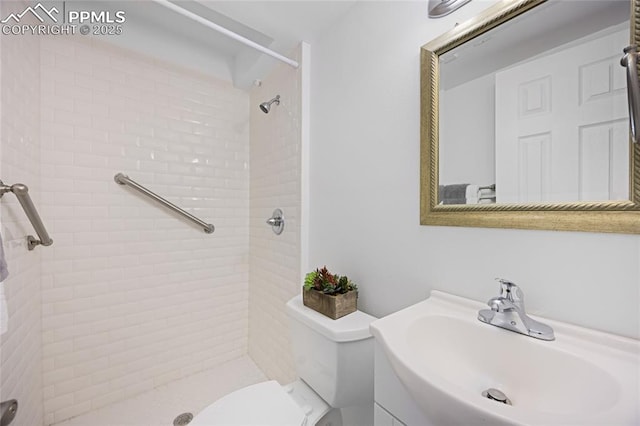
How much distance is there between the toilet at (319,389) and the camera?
92 cm

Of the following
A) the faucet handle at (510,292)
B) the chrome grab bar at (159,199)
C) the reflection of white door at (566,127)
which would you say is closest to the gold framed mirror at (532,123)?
the reflection of white door at (566,127)

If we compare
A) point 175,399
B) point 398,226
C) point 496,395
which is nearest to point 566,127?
point 398,226

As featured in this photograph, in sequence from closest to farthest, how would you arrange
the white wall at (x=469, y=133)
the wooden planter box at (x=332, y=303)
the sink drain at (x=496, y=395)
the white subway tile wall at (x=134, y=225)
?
the sink drain at (x=496, y=395) < the white wall at (x=469, y=133) < the wooden planter box at (x=332, y=303) < the white subway tile wall at (x=134, y=225)

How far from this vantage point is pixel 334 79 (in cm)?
135

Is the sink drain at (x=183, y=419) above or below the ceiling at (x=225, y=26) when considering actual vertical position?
below

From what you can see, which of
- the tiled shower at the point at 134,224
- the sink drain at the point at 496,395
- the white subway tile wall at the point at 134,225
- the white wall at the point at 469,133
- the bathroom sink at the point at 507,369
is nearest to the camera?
the bathroom sink at the point at 507,369

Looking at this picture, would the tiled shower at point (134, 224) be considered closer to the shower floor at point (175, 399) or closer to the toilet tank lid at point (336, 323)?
the shower floor at point (175, 399)

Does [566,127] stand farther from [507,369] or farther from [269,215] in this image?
[269,215]

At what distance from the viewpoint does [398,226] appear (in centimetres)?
103

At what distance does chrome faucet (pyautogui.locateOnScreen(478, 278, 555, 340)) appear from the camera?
2.08 feet

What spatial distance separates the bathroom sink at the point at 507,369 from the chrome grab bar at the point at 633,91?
0.43m

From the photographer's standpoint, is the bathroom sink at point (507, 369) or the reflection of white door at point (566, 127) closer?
the bathroom sink at point (507, 369)

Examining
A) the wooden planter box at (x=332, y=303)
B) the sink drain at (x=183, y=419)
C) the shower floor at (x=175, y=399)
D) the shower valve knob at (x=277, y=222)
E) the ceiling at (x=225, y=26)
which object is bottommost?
the sink drain at (x=183, y=419)

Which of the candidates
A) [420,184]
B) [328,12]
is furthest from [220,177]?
[420,184]
